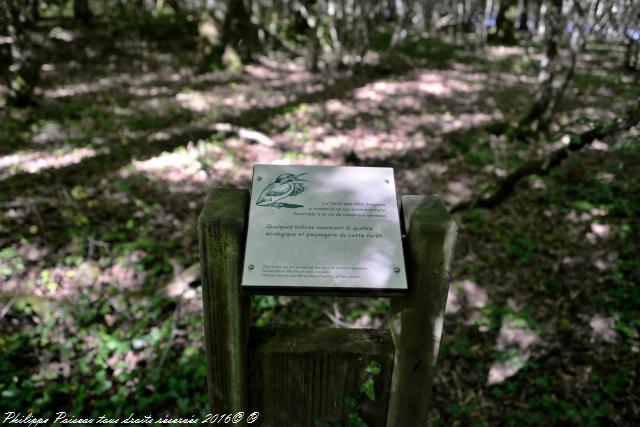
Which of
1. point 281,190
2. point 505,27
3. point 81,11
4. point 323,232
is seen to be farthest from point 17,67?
point 505,27

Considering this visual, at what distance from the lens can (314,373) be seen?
1859 mm

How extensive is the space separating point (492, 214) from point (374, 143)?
2883 mm

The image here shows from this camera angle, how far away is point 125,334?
12.7ft

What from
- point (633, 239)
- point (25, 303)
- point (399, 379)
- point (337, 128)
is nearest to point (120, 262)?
point (25, 303)

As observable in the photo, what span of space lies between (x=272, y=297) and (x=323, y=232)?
289 centimetres

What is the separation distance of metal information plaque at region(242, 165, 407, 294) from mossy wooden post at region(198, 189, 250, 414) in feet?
0.23

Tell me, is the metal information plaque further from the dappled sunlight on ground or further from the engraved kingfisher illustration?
the dappled sunlight on ground

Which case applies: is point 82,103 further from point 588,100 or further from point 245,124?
point 588,100

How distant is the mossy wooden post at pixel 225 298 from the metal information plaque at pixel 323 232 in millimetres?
70

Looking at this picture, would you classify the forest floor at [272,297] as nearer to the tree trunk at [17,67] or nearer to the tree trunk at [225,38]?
the tree trunk at [17,67]

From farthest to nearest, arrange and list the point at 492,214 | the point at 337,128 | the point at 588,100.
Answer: the point at 588,100, the point at 337,128, the point at 492,214

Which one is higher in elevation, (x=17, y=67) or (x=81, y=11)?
(x=81, y=11)

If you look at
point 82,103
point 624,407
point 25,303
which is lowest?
point 624,407

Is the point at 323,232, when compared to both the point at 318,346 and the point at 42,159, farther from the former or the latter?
the point at 42,159
